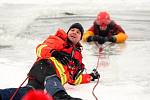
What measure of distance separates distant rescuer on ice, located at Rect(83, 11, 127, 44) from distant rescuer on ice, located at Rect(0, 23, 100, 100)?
384 cm

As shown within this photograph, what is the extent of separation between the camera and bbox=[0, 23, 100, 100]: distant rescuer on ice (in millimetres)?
5113

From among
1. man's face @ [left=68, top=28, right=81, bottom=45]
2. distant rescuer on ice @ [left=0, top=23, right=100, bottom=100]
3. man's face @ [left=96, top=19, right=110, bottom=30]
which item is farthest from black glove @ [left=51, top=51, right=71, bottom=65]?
man's face @ [left=96, top=19, right=110, bottom=30]

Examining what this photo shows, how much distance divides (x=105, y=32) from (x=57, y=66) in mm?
4891

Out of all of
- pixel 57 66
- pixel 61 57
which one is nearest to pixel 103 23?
pixel 61 57

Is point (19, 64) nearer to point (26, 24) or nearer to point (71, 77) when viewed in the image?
point (71, 77)

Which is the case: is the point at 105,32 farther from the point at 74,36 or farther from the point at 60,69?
the point at 60,69

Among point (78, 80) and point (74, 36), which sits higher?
point (74, 36)

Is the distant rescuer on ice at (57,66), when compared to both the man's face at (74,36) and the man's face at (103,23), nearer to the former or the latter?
the man's face at (74,36)

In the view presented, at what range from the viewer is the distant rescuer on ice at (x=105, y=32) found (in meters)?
9.96

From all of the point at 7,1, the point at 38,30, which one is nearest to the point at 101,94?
the point at 38,30

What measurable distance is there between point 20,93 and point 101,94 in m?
1.39

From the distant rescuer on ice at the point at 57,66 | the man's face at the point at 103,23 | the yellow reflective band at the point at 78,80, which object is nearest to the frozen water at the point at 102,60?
the yellow reflective band at the point at 78,80

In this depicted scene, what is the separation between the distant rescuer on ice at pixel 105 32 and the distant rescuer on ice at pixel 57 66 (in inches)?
151

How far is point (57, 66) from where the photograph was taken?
5438mm
